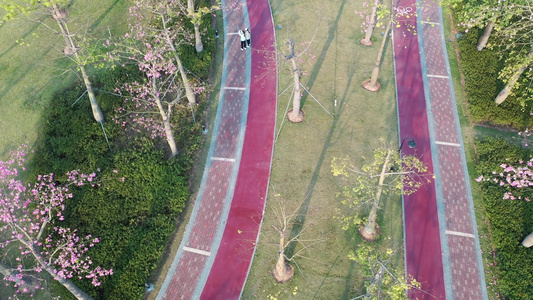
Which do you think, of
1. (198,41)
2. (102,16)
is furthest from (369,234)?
(102,16)

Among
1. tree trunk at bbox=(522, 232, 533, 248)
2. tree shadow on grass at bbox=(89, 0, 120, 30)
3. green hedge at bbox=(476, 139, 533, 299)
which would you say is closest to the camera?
green hedge at bbox=(476, 139, 533, 299)

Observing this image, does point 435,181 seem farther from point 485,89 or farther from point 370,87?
point 485,89

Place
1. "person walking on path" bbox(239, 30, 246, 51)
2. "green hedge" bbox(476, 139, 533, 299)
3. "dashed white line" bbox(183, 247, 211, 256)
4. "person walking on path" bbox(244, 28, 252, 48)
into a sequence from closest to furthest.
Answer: "green hedge" bbox(476, 139, 533, 299) → "dashed white line" bbox(183, 247, 211, 256) → "person walking on path" bbox(239, 30, 246, 51) → "person walking on path" bbox(244, 28, 252, 48)

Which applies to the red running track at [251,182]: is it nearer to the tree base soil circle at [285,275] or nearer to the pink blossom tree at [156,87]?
the tree base soil circle at [285,275]

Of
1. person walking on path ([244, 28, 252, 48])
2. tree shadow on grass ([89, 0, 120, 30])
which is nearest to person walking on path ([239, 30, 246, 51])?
person walking on path ([244, 28, 252, 48])

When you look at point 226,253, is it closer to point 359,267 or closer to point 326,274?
point 326,274

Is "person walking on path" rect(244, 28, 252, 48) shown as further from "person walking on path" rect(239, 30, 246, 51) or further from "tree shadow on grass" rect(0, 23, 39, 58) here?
"tree shadow on grass" rect(0, 23, 39, 58)

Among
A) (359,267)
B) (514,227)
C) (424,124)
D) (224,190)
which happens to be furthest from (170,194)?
(514,227)
